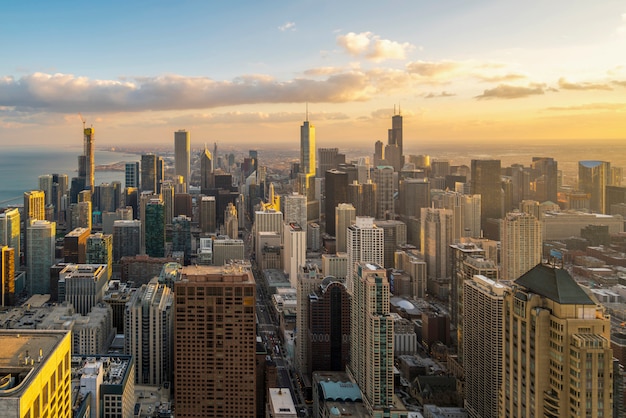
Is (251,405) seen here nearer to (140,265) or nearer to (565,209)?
(565,209)

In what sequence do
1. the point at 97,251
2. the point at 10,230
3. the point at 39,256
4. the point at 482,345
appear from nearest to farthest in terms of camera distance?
1. the point at 482,345
2. the point at 39,256
3. the point at 97,251
4. the point at 10,230

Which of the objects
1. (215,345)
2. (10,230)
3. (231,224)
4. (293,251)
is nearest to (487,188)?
(293,251)

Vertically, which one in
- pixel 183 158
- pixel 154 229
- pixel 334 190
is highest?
pixel 183 158

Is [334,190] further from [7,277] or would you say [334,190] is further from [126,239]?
[7,277]

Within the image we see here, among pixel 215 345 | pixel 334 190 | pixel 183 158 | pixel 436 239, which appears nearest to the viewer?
pixel 215 345

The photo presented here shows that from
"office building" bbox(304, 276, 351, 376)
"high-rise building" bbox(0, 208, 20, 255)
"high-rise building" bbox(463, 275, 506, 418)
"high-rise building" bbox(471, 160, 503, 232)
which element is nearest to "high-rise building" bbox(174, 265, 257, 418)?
"high-rise building" bbox(463, 275, 506, 418)

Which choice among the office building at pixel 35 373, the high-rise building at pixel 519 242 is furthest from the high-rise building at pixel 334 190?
the office building at pixel 35 373
